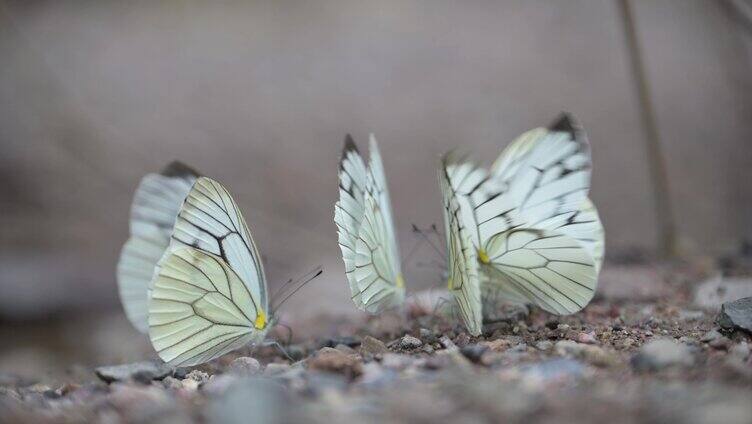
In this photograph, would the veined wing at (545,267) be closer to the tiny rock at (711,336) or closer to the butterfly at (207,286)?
the tiny rock at (711,336)

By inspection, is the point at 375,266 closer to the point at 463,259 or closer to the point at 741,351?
the point at 463,259

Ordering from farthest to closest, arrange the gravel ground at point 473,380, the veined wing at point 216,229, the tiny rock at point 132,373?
1. the veined wing at point 216,229
2. the tiny rock at point 132,373
3. the gravel ground at point 473,380

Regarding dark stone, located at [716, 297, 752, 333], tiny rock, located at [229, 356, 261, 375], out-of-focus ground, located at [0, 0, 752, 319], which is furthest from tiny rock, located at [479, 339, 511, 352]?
out-of-focus ground, located at [0, 0, 752, 319]

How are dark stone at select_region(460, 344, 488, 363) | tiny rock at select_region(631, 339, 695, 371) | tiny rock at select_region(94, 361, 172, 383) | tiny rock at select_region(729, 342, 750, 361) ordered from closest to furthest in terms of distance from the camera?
tiny rock at select_region(631, 339, 695, 371), tiny rock at select_region(729, 342, 750, 361), dark stone at select_region(460, 344, 488, 363), tiny rock at select_region(94, 361, 172, 383)

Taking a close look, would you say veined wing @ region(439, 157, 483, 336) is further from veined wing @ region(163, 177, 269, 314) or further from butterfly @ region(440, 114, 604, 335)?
veined wing @ region(163, 177, 269, 314)

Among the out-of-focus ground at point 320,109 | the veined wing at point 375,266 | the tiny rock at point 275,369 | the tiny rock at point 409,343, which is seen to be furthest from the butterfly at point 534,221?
the out-of-focus ground at point 320,109

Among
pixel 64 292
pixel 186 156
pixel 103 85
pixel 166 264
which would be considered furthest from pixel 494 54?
pixel 166 264
